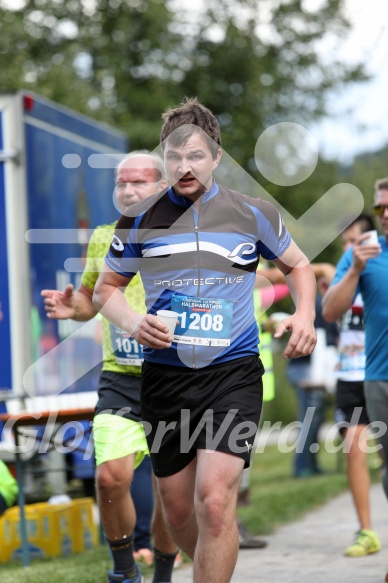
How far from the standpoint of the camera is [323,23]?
27.7 metres

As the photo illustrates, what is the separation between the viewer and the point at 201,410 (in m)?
4.69

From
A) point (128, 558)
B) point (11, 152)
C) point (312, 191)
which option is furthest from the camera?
point (312, 191)

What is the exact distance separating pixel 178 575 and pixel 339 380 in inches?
84.5

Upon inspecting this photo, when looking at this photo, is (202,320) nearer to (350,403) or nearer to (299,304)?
(299,304)

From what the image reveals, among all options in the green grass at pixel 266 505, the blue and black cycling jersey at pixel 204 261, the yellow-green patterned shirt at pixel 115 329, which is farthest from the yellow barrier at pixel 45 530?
Answer: the blue and black cycling jersey at pixel 204 261

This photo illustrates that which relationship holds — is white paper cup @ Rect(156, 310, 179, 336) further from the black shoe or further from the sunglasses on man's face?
the black shoe

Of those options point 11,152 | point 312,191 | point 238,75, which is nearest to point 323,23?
point 238,75

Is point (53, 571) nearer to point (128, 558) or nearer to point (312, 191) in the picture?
point (128, 558)

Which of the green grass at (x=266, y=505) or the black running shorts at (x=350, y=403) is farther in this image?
the black running shorts at (x=350, y=403)

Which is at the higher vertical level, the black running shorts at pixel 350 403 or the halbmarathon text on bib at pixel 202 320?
the halbmarathon text on bib at pixel 202 320

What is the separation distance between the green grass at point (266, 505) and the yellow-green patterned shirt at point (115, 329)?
125 cm

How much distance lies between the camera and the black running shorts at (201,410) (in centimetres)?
461

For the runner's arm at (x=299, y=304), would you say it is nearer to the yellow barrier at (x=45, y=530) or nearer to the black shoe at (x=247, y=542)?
the black shoe at (x=247, y=542)

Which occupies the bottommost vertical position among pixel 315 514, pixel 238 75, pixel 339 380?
pixel 315 514
